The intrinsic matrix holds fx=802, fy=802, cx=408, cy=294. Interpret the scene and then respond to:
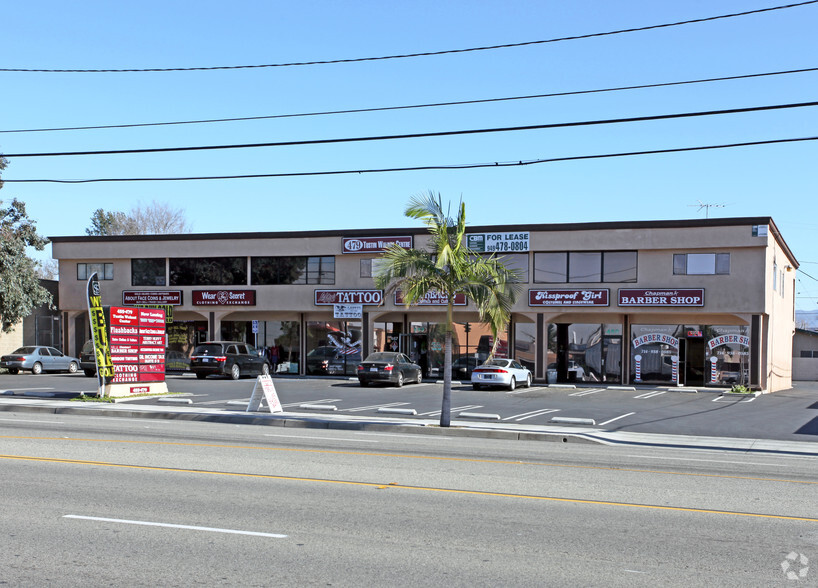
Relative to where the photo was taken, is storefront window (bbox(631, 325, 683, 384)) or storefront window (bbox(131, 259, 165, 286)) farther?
storefront window (bbox(131, 259, 165, 286))

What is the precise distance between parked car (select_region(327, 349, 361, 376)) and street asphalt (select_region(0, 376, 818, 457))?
648 inches

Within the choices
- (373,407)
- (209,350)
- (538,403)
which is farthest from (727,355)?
(209,350)

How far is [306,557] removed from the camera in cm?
653

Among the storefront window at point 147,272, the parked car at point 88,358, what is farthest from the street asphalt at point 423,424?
the storefront window at point 147,272

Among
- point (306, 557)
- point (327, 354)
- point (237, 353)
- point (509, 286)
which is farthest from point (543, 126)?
point (327, 354)

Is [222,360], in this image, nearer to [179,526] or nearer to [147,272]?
[147,272]

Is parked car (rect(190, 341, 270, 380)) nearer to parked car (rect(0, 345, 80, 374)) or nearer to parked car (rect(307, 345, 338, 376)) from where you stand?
parked car (rect(307, 345, 338, 376))

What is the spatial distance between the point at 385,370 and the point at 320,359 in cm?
839

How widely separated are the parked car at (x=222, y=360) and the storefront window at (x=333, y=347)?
463 centimetres

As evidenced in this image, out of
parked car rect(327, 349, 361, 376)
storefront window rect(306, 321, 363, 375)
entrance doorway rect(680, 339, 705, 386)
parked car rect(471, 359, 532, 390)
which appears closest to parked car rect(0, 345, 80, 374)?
storefront window rect(306, 321, 363, 375)

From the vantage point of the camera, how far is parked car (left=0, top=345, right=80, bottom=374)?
40.3m

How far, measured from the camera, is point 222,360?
35.8 meters

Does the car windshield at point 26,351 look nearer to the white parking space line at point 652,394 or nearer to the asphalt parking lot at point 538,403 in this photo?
the asphalt parking lot at point 538,403

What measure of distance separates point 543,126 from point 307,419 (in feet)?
29.9
